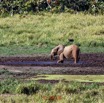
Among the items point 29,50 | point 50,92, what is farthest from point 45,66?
point 50,92

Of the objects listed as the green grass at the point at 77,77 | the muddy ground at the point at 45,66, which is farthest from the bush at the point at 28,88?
the muddy ground at the point at 45,66

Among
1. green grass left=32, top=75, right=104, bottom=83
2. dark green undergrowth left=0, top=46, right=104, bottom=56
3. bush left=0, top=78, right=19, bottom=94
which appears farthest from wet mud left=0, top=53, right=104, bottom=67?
bush left=0, top=78, right=19, bottom=94

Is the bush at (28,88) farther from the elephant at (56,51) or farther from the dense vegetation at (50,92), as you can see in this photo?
the elephant at (56,51)

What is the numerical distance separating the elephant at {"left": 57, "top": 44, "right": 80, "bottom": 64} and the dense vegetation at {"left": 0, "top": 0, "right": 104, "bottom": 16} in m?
11.3

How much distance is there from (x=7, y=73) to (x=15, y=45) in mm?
7138

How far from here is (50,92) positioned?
10.9m

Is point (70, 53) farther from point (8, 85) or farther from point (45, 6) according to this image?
point (45, 6)

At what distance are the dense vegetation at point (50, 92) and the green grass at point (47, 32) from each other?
7.28m

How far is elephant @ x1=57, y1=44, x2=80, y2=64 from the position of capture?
1652 cm

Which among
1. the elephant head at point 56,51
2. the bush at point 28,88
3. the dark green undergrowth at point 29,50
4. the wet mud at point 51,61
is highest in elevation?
the bush at point 28,88

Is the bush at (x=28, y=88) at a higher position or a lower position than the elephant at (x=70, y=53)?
higher

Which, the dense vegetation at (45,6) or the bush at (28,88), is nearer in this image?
the bush at (28,88)

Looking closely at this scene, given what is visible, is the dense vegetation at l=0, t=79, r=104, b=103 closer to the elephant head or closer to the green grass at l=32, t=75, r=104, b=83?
the green grass at l=32, t=75, r=104, b=83

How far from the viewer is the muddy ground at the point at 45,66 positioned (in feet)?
46.3
